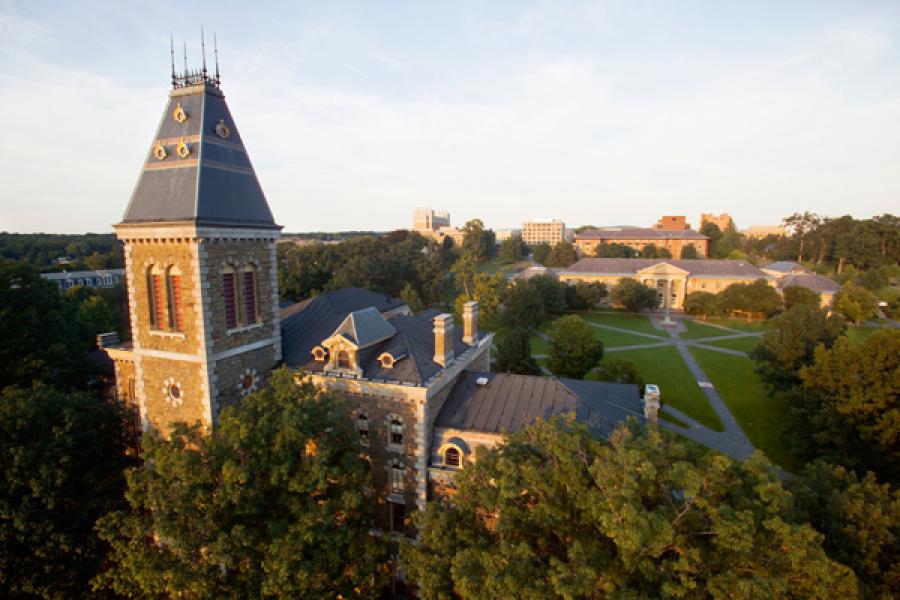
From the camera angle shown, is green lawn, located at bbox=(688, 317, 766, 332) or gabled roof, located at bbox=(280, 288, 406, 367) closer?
gabled roof, located at bbox=(280, 288, 406, 367)

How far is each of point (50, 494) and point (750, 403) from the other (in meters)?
50.8

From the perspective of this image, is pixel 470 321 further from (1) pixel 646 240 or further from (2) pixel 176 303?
(1) pixel 646 240

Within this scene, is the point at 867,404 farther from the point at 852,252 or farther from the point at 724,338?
the point at 852,252

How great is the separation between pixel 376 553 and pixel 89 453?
14057mm

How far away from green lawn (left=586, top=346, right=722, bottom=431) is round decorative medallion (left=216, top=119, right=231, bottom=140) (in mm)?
39898

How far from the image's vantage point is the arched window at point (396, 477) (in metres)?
21.7

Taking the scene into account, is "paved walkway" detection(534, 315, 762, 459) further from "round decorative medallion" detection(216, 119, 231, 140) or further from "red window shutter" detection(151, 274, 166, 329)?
"round decorative medallion" detection(216, 119, 231, 140)

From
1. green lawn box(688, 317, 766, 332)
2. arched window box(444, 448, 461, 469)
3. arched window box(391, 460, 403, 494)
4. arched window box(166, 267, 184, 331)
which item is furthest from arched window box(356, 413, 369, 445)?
green lawn box(688, 317, 766, 332)

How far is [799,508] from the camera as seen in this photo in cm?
1752

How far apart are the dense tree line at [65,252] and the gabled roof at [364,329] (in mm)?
89731

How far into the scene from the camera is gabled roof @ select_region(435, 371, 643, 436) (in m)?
21.8

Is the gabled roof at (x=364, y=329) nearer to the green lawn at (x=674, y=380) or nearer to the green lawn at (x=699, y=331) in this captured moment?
the green lawn at (x=674, y=380)

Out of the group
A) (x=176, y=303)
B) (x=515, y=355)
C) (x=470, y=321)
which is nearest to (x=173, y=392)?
(x=176, y=303)

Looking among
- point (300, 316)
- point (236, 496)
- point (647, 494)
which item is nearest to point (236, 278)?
point (300, 316)
